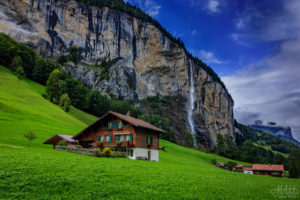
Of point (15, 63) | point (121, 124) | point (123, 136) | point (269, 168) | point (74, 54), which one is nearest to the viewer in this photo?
point (123, 136)

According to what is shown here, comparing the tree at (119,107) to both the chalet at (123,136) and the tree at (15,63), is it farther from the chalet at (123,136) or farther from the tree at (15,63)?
the chalet at (123,136)

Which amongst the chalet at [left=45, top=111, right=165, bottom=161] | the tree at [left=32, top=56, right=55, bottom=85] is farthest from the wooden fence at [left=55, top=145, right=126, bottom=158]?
the tree at [left=32, top=56, right=55, bottom=85]

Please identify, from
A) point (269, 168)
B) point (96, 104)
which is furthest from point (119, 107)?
point (269, 168)

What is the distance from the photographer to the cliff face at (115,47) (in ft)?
340

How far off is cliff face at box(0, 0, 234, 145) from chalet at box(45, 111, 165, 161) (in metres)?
75.7

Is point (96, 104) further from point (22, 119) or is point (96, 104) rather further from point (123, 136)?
point (123, 136)

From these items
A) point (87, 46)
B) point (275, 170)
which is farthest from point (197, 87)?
point (275, 170)

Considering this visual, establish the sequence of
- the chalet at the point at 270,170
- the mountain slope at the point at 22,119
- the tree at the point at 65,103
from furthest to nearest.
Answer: the tree at the point at 65,103, the chalet at the point at 270,170, the mountain slope at the point at 22,119

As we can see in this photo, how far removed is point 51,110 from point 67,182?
49670mm

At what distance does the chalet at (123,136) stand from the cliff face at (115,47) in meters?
75.7

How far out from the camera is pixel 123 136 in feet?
109

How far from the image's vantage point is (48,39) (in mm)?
106625

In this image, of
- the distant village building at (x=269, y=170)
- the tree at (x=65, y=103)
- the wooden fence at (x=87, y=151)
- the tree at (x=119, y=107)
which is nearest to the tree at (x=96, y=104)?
the tree at (x=119, y=107)

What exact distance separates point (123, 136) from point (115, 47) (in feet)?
305
